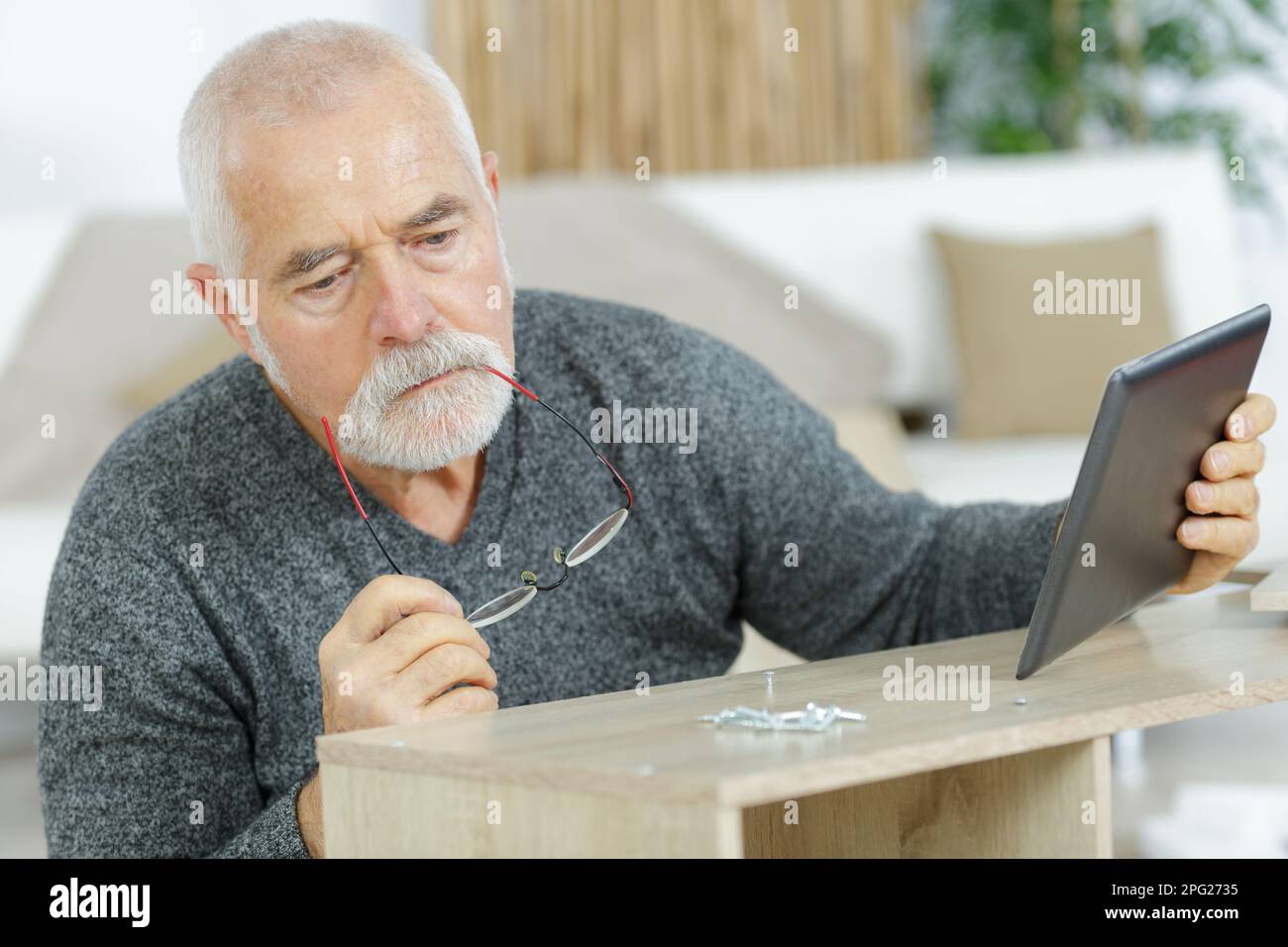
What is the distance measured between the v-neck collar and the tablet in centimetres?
49

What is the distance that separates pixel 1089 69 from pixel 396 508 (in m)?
3.16

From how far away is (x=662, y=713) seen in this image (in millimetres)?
888

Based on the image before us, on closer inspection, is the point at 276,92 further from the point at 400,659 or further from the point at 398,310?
the point at 400,659

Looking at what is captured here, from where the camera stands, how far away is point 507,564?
128cm

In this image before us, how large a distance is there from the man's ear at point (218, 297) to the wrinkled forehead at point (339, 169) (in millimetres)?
93

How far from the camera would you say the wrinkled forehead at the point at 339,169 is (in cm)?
114

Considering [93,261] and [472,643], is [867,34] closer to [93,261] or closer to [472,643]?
[93,261]

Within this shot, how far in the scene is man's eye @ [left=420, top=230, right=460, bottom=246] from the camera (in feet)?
3.85

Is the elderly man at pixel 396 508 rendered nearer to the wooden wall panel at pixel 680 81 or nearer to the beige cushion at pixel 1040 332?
the beige cushion at pixel 1040 332

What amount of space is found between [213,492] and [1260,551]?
155 cm

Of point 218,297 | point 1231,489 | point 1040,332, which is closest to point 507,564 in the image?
point 218,297
